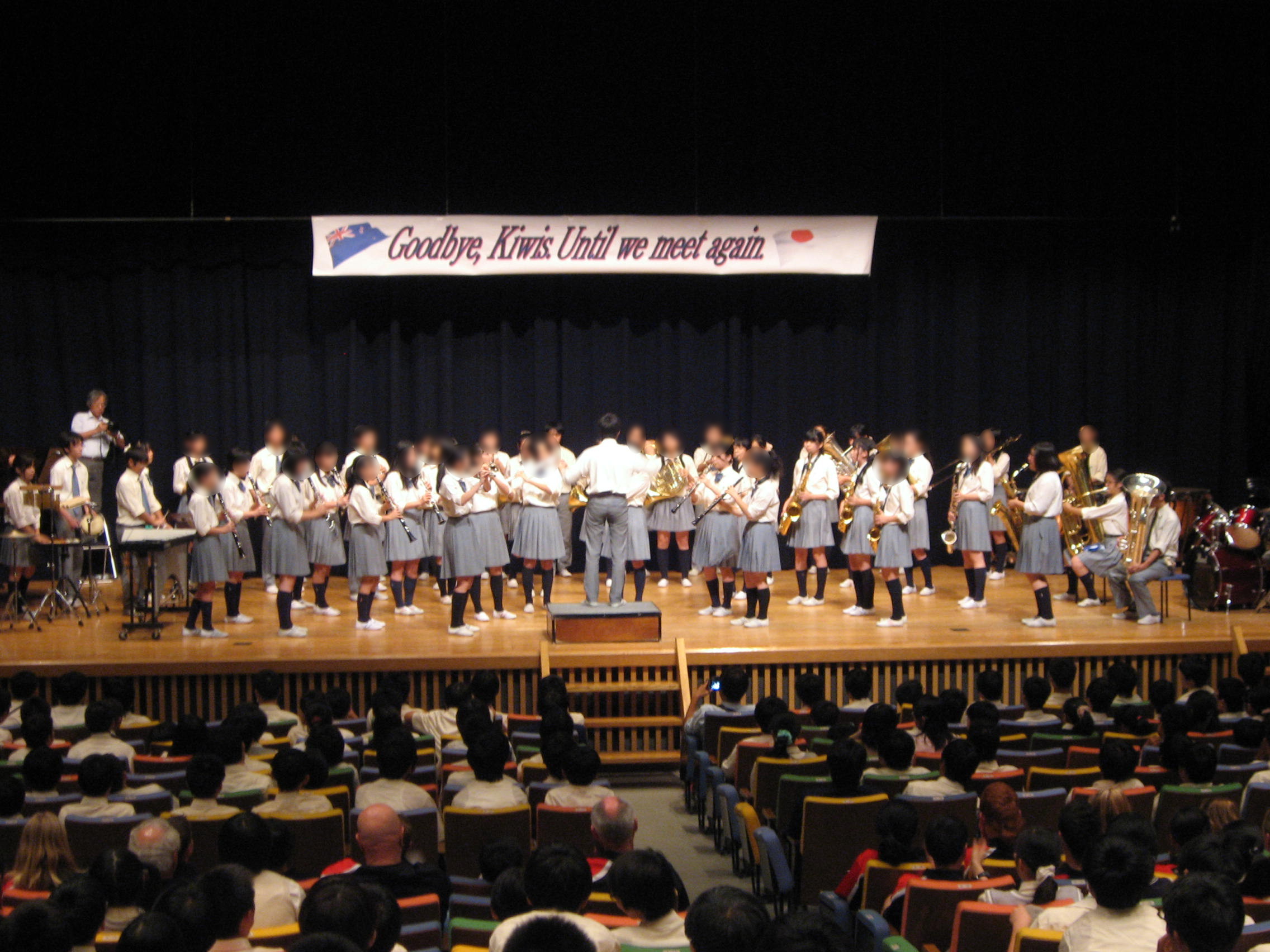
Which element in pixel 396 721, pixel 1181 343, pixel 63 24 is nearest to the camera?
pixel 396 721

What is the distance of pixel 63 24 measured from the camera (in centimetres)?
1166

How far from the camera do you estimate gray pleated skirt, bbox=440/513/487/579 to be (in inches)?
374

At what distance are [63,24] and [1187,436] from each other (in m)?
12.4

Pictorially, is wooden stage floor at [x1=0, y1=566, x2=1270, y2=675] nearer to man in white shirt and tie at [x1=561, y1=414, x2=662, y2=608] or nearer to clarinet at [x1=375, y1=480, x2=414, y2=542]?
man in white shirt and tie at [x1=561, y1=414, x2=662, y2=608]

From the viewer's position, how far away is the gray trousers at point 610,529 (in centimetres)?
897

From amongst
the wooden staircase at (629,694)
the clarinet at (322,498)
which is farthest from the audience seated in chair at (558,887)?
the clarinet at (322,498)

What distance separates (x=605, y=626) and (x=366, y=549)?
2.07 meters

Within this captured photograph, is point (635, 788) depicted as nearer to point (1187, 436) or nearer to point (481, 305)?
point (481, 305)

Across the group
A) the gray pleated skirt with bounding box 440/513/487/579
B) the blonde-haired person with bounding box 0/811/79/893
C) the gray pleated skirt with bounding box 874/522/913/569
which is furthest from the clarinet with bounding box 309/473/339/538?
the blonde-haired person with bounding box 0/811/79/893

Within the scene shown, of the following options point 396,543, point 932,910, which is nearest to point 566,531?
point 396,543

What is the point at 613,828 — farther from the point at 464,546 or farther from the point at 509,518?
the point at 509,518

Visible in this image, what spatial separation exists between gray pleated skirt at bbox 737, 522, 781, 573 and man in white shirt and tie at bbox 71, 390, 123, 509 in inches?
248

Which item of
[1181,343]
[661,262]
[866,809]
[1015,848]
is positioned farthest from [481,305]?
[1015,848]

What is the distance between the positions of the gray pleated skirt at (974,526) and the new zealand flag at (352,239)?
19.7 feet
